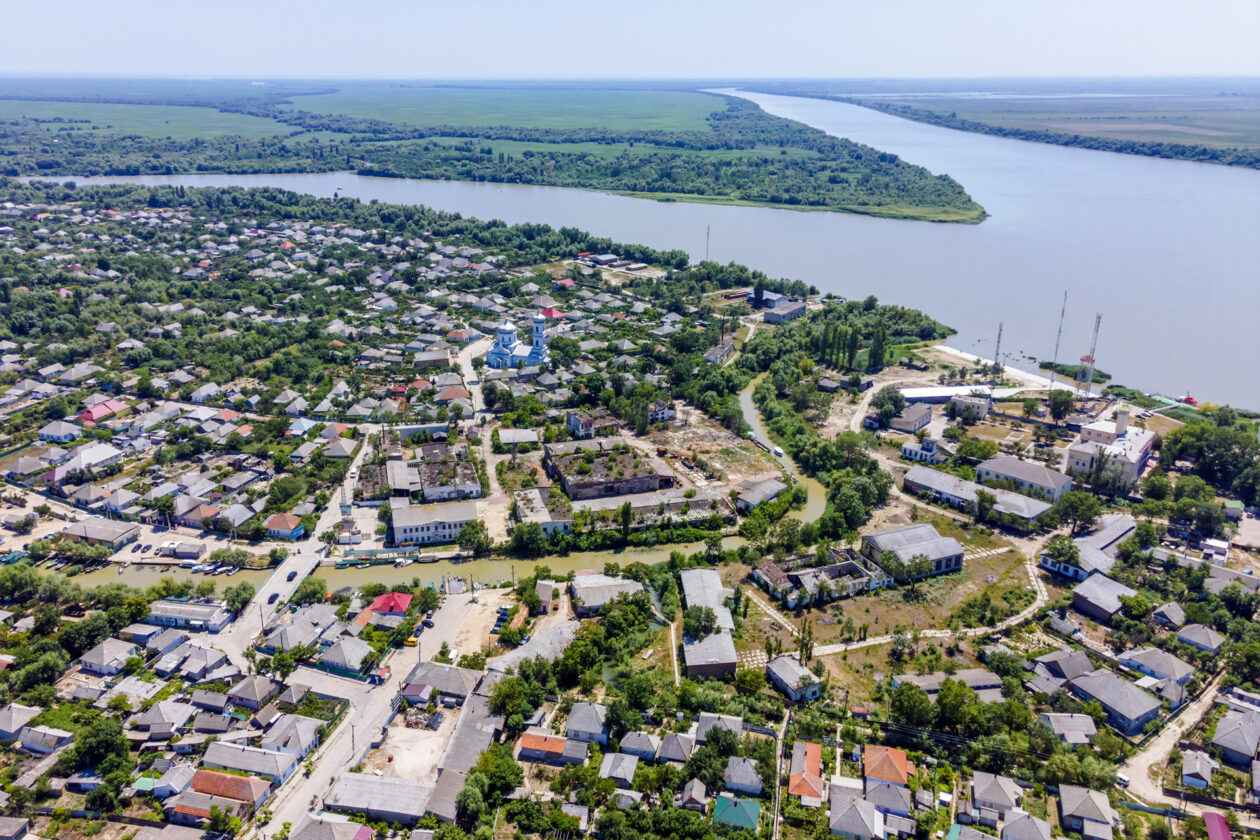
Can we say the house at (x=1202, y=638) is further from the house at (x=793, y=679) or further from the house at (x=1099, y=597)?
the house at (x=793, y=679)

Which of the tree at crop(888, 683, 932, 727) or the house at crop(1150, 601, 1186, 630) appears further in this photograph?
the house at crop(1150, 601, 1186, 630)

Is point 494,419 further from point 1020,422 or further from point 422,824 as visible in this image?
point 1020,422

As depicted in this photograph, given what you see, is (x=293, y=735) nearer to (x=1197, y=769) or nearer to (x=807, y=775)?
(x=807, y=775)

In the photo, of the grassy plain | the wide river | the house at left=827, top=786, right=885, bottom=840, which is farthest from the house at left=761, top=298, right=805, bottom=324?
the grassy plain

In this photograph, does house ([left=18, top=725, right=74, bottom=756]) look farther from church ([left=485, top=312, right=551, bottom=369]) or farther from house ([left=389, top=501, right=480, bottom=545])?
church ([left=485, top=312, right=551, bottom=369])

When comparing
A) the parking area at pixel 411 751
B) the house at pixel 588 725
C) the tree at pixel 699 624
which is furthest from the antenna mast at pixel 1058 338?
the parking area at pixel 411 751

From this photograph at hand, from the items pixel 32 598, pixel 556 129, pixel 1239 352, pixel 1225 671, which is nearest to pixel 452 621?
pixel 32 598
